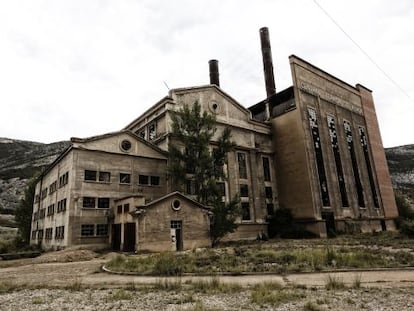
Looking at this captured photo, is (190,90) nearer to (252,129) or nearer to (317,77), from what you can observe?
(252,129)

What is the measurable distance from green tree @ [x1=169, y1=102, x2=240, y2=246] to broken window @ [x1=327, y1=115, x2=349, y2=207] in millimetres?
18045

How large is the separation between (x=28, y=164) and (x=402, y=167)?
156m

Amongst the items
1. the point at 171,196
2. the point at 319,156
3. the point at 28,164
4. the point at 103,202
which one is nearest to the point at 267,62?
the point at 319,156

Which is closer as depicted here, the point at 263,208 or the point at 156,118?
the point at 156,118

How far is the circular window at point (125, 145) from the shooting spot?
97.3 ft

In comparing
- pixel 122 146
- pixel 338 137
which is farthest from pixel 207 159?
pixel 338 137

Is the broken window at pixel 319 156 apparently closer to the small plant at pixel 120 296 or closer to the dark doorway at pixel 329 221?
the dark doorway at pixel 329 221

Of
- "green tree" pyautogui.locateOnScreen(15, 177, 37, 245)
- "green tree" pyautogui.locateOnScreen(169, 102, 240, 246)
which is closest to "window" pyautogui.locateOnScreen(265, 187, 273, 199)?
"green tree" pyautogui.locateOnScreen(169, 102, 240, 246)

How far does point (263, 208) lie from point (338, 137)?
1636 cm

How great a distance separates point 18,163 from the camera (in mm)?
122812

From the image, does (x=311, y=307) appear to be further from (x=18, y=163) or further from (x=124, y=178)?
(x=18, y=163)

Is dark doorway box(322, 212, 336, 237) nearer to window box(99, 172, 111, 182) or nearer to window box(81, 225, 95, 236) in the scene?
window box(99, 172, 111, 182)

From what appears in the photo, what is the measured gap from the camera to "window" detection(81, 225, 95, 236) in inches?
1019

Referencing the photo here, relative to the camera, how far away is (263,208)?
3766cm
